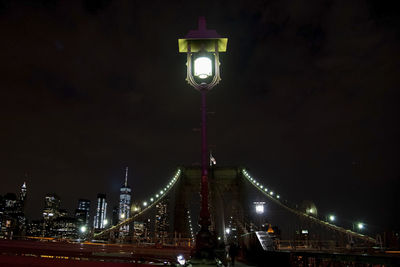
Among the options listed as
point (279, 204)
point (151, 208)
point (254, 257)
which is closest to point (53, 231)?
point (151, 208)

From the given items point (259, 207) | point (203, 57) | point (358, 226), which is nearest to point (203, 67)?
point (203, 57)

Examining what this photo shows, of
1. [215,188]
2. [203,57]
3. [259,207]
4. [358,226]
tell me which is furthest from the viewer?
[215,188]

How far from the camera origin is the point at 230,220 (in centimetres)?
5422

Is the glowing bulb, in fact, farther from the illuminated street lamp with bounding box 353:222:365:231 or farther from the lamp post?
the illuminated street lamp with bounding box 353:222:365:231

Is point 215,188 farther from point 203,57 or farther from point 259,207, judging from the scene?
point 203,57

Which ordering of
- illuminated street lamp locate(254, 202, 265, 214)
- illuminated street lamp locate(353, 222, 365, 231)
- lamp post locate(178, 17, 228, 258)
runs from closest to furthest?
lamp post locate(178, 17, 228, 258) < illuminated street lamp locate(254, 202, 265, 214) < illuminated street lamp locate(353, 222, 365, 231)

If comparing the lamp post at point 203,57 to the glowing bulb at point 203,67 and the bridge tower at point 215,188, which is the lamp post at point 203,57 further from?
the bridge tower at point 215,188

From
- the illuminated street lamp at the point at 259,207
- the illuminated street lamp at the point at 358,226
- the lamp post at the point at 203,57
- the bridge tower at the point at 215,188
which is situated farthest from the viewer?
the bridge tower at the point at 215,188

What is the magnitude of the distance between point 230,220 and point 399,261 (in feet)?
171

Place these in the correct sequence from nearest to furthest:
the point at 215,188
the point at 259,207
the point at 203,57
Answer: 1. the point at 203,57
2. the point at 259,207
3. the point at 215,188

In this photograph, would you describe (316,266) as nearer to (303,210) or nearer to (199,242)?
(199,242)

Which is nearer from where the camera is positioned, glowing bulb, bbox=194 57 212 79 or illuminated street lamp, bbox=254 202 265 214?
glowing bulb, bbox=194 57 212 79

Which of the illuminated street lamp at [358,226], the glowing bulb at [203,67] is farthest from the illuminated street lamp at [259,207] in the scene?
the glowing bulb at [203,67]

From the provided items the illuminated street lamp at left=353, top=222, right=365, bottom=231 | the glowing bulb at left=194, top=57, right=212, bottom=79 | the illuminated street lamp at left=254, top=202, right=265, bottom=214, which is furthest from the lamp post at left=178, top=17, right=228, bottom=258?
the illuminated street lamp at left=353, top=222, right=365, bottom=231
